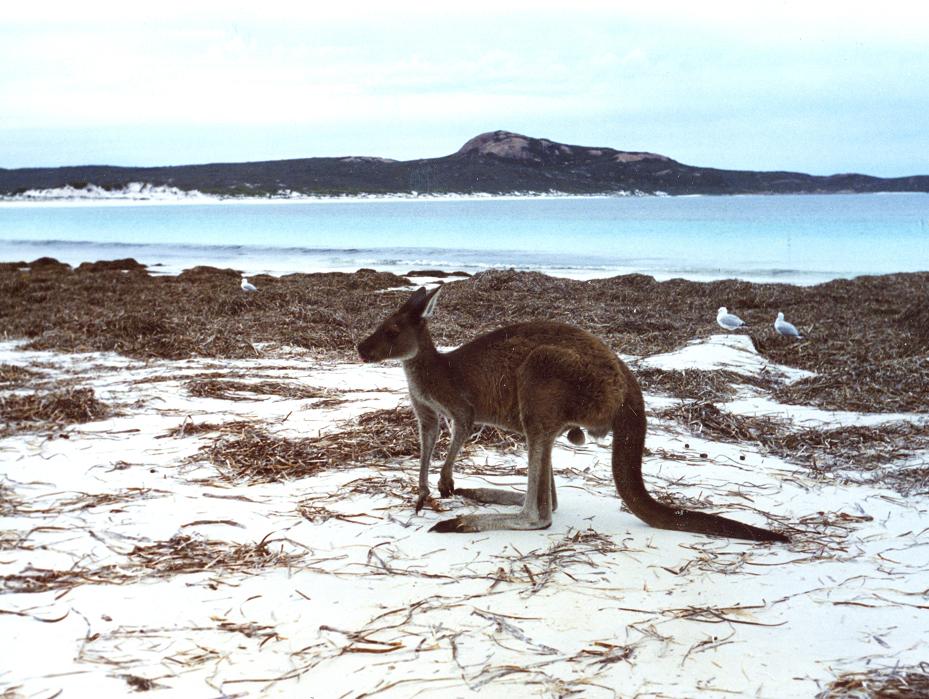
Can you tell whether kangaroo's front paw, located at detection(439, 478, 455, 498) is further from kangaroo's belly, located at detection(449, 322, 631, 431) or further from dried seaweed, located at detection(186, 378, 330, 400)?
dried seaweed, located at detection(186, 378, 330, 400)

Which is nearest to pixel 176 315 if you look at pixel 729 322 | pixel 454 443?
pixel 729 322

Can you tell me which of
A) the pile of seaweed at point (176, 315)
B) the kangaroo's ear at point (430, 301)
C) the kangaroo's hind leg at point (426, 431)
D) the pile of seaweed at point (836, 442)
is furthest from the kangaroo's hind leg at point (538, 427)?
the pile of seaweed at point (176, 315)

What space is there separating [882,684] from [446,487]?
5.83 ft

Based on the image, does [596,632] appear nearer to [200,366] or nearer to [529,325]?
[529,325]

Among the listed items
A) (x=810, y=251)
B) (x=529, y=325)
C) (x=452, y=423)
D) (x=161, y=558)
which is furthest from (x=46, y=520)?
(x=810, y=251)

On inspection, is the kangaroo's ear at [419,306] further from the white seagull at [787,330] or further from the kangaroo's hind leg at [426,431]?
the white seagull at [787,330]

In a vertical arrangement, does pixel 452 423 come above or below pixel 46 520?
above

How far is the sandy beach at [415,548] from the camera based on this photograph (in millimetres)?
2090

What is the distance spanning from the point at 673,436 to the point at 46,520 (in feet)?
10.5

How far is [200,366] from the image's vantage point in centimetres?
637

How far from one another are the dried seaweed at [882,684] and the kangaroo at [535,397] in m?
0.80

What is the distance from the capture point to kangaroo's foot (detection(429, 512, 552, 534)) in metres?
3.00

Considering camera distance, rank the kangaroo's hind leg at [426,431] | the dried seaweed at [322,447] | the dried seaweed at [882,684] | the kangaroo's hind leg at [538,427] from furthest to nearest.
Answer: the dried seaweed at [322,447] < the kangaroo's hind leg at [426,431] < the kangaroo's hind leg at [538,427] < the dried seaweed at [882,684]

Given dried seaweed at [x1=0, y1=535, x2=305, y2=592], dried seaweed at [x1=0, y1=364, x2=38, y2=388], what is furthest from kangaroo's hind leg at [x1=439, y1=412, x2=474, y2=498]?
dried seaweed at [x1=0, y1=364, x2=38, y2=388]
